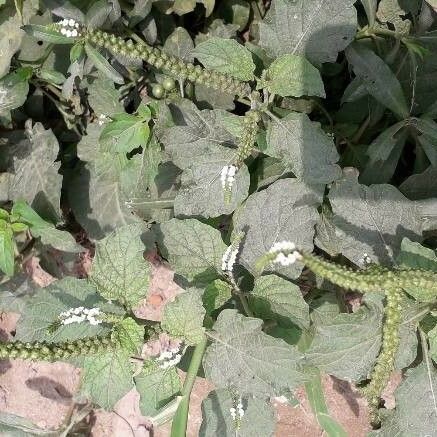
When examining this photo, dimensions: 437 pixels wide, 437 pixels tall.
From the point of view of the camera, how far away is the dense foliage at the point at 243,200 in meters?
1.53

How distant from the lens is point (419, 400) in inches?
61.6

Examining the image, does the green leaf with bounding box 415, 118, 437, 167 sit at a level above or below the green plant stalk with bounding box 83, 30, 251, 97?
below

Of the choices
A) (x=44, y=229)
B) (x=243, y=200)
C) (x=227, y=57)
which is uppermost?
(x=227, y=57)

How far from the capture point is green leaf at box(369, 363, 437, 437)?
156 centimetres

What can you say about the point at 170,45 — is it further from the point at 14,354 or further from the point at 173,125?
the point at 14,354

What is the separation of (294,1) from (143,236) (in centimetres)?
86

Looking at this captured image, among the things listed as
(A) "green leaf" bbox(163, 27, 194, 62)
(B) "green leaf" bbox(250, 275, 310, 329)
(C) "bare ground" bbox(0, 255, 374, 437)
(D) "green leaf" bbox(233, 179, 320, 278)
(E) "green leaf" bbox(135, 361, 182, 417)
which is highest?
(A) "green leaf" bbox(163, 27, 194, 62)

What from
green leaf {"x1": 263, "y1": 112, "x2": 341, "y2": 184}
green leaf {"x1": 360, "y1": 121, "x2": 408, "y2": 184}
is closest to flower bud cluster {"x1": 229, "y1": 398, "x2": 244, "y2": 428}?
green leaf {"x1": 263, "y1": 112, "x2": 341, "y2": 184}

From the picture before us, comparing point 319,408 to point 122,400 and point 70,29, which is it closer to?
point 122,400

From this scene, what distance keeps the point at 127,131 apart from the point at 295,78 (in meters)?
0.55

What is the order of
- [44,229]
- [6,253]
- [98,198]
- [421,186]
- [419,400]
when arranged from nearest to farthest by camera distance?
[419,400] → [421,186] → [6,253] → [44,229] → [98,198]

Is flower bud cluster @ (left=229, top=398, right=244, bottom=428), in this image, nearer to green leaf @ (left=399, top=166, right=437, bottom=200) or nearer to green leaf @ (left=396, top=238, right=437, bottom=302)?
green leaf @ (left=396, top=238, right=437, bottom=302)

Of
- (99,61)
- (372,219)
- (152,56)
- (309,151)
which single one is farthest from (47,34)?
(372,219)

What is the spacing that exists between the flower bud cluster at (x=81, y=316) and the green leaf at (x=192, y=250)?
269 mm
